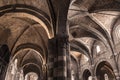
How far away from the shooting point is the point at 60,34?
885 centimetres

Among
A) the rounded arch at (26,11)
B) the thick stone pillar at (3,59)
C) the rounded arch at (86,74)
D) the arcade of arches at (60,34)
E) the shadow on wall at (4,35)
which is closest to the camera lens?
the arcade of arches at (60,34)

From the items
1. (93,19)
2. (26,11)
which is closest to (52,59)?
(26,11)

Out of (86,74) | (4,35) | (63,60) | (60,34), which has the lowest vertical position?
(63,60)

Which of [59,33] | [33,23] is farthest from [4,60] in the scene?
[59,33]

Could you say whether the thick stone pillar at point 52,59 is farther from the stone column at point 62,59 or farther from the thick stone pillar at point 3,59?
the thick stone pillar at point 3,59

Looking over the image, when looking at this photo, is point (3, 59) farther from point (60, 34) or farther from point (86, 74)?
point (86, 74)

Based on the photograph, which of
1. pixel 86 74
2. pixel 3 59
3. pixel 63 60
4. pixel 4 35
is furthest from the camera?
pixel 86 74

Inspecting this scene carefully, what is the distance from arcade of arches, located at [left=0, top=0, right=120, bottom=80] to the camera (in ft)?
29.1

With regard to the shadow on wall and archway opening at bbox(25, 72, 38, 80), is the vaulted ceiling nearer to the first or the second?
the shadow on wall

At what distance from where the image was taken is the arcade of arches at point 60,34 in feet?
29.1

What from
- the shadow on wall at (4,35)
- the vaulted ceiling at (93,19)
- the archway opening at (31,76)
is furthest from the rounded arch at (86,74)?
the shadow on wall at (4,35)

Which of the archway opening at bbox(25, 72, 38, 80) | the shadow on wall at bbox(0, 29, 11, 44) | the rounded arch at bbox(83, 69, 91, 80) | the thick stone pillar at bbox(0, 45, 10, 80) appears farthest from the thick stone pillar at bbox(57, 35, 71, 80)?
the archway opening at bbox(25, 72, 38, 80)

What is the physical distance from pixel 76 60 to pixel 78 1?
11333 millimetres

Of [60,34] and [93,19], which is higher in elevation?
[93,19]
